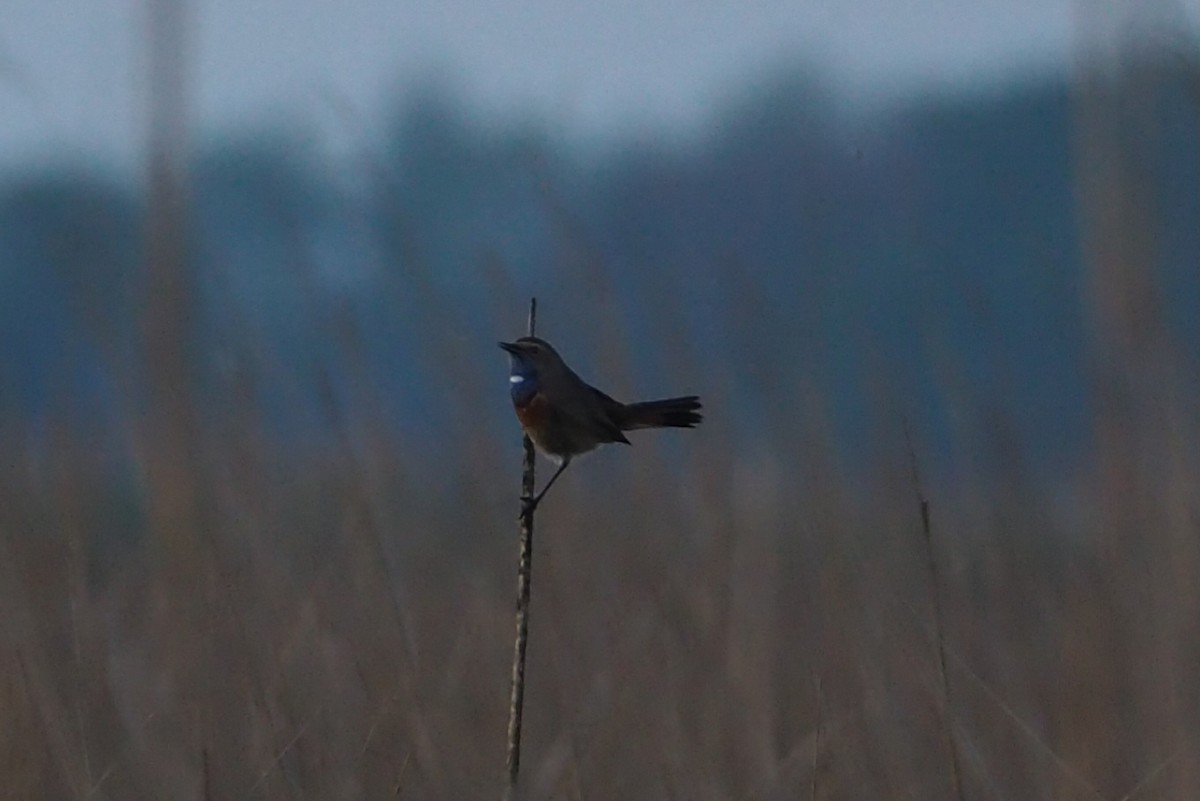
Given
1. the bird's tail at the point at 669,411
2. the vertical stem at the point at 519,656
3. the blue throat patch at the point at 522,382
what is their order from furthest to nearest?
1. the blue throat patch at the point at 522,382
2. the bird's tail at the point at 669,411
3. the vertical stem at the point at 519,656

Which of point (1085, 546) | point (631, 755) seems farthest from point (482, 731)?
point (1085, 546)

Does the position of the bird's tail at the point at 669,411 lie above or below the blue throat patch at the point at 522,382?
below

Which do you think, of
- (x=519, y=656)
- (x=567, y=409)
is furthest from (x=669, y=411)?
(x=519, y=656)

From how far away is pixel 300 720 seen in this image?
6.99 feet

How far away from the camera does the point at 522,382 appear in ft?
8.14

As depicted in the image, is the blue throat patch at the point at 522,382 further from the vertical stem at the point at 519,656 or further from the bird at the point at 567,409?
the vertical stem at the point at 519,656

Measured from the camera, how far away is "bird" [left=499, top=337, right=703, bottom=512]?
231 centimetres

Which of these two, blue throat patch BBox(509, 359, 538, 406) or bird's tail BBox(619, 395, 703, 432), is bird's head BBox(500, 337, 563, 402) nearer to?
blue throat patch BBox(509, 359, 538, 406)

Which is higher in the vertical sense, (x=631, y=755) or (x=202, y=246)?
(x=202, y=246)

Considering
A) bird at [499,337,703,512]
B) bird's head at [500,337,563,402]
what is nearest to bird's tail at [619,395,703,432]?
bird at [499,337,703,512]

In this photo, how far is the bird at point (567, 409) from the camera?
2.31 m

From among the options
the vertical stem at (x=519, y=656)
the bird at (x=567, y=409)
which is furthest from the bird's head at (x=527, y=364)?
the vertical stem at (x=519, y=656)

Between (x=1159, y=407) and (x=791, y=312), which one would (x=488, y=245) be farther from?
(x=1159, y=407)

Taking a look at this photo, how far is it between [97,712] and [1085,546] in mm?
1240
